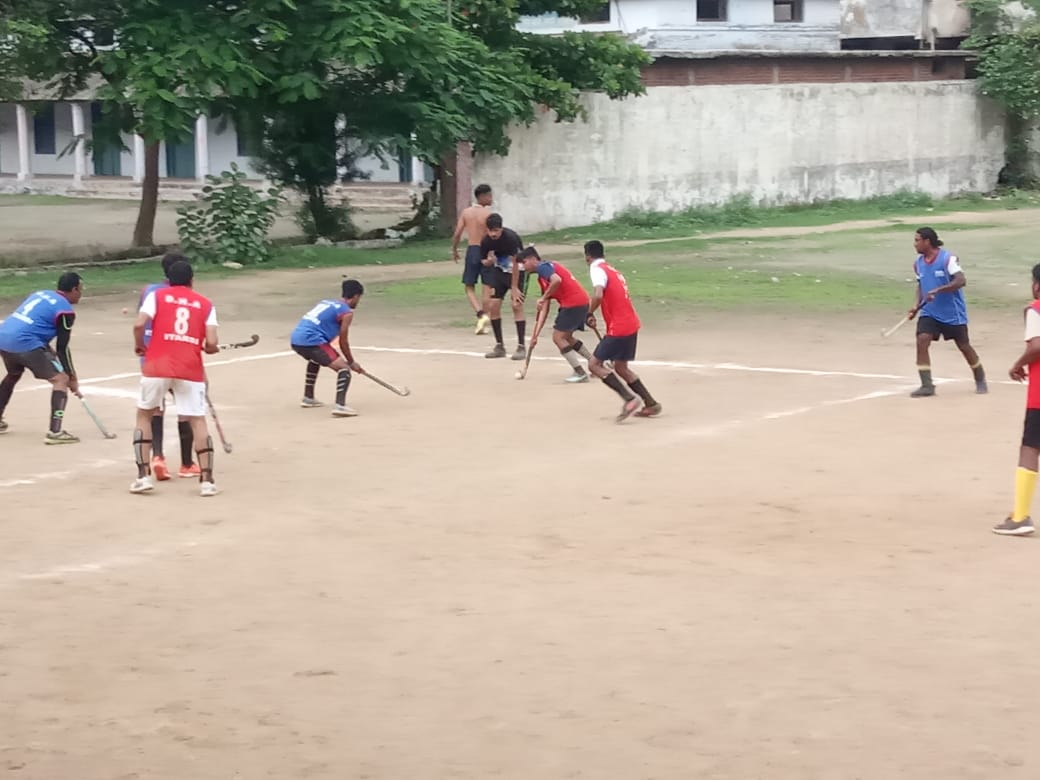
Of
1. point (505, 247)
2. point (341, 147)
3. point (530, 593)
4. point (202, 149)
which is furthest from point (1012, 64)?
point (530, 593)

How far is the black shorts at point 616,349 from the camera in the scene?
42.7ft

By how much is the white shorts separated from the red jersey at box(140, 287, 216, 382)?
53 mm

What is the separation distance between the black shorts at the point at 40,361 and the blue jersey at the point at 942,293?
7.38m

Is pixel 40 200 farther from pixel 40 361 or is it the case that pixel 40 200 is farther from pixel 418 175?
pixel 40 361

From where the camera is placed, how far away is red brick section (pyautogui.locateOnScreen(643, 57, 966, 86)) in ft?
121

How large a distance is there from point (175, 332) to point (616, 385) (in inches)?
158

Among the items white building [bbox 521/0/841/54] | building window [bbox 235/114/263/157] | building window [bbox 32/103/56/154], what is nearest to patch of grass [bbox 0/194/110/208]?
building window [bbox 32/103/56/154]

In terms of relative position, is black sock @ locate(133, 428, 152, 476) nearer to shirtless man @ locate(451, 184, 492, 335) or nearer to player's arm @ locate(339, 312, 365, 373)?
player's arm @ locate(339, 312, 365, 373)

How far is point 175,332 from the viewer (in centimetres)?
1018

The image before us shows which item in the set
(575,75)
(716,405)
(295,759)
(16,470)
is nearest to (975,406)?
(716,405)

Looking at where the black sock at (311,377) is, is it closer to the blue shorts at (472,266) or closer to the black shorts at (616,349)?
the black shorts at (616,349)

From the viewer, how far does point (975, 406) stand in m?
13.4

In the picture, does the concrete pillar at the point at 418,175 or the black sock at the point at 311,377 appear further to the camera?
the concrete pillar at the point at 418,175

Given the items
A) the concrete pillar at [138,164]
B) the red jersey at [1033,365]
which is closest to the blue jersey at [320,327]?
the red jersey at [1033,365]
